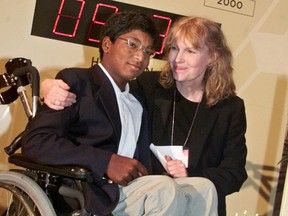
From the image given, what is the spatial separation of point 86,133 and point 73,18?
55.5 inches

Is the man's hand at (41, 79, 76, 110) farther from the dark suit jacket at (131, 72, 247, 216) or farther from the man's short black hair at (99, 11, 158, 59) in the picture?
the dark suit jacket at (131, 72, 247, 216)

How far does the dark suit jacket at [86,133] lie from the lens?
1461mm

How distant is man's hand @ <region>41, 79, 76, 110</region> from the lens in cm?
151

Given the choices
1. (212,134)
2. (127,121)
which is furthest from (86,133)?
(212,134)

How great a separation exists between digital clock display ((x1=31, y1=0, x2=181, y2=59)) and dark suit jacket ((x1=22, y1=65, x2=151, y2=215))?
1.17m

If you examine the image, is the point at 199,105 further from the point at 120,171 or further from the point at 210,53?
the point at 120,171

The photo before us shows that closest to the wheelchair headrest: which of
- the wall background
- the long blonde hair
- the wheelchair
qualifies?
the wheelchair

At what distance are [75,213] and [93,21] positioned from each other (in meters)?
1.61

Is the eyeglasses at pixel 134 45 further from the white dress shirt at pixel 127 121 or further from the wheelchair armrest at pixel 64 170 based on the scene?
the wheelchair armrest at pixel 64 170

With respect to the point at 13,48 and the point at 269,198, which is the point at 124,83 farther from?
the point at 269,198

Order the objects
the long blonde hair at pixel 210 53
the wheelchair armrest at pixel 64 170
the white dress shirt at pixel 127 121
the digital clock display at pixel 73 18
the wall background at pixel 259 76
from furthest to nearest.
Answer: the wall background at pixel 259 76 < the digital clock display at pixel 73 18 < the long blonde hair at pixel 210 53 < the white dress shirt at pixel 127 121 < the wheelchair armrest at pixel 64 170

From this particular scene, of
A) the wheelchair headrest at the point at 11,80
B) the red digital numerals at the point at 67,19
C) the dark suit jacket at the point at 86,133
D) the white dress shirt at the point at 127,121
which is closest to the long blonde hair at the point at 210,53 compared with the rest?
the white dress shirt at the point at 127,121

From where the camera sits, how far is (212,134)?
6.66 ft

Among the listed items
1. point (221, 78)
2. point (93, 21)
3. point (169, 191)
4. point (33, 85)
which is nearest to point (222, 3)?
point (93, 21)
